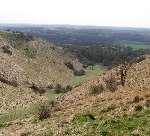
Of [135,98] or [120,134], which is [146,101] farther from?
[120,134]

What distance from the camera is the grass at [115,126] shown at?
19.5m

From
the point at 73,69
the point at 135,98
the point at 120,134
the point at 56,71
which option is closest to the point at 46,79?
the point at 56,71

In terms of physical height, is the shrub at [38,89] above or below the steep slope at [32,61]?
below

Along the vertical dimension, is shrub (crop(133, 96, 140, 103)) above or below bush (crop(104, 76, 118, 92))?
above

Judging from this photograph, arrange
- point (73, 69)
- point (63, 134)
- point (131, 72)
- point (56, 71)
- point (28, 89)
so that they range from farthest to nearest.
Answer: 1. point (73, 69)
2. point (56, 71)
3. point (28, 89)
4. point (131, 72)
5. point (63, 134)

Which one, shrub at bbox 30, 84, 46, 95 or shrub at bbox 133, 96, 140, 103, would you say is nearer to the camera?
shrub at bbox 133, 96, 140, 103

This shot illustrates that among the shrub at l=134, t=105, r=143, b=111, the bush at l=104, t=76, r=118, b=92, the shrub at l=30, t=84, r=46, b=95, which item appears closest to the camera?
the shrub at l=134, t=105, r=143, b=111

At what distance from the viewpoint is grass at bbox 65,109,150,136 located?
A: 19514 mm

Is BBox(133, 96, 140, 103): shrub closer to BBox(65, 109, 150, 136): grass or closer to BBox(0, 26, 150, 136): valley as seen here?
BBox(0, 26, 150, 136): valley

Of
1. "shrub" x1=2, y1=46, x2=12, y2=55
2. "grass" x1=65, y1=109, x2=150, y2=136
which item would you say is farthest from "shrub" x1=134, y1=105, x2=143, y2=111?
"shrub" x1=2, y1=46, x2=12, y2=55

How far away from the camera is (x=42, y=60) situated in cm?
11356

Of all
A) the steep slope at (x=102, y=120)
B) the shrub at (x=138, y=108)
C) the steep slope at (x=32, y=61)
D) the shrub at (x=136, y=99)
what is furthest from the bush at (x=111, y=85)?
the steep slope at (x=32, y=61)

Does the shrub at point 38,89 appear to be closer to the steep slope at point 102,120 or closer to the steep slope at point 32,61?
the steep slope at point 32,61

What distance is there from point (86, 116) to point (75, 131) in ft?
12.4
